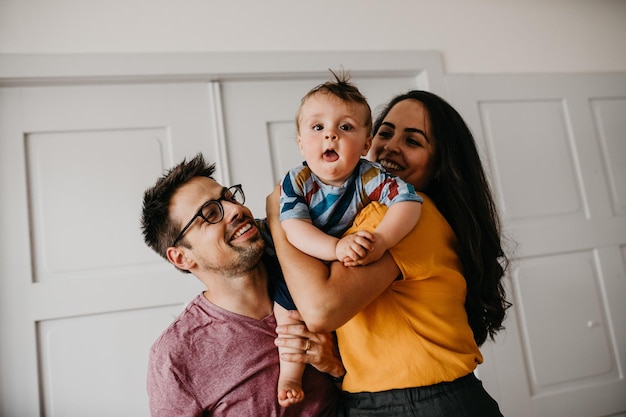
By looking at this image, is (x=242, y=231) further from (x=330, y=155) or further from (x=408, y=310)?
(x=408, y=310)

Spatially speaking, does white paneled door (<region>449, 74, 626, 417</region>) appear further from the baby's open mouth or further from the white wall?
the baby's open mouth

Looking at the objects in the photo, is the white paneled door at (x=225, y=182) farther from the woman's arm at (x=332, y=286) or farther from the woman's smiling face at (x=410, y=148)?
the woman's arm at (x=332, y=286)

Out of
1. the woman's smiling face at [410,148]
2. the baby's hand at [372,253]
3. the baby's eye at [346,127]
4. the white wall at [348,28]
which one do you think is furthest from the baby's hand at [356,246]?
the white wall at [348,28]

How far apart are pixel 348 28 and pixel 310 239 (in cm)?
184

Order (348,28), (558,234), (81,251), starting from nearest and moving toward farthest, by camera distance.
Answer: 1. (81,251)
2. (348,28)
3. (558,234)

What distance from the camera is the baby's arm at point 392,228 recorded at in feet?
3.53

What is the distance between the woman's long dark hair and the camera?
1.31 meters

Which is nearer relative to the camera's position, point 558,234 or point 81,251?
point 81,251

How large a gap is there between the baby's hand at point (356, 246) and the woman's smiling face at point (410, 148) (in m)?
0.38

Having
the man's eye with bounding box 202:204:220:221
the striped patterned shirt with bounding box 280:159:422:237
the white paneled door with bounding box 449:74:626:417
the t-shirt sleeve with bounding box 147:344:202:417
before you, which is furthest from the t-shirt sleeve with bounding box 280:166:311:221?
the white paneled door with bounding box 449:74:626:417

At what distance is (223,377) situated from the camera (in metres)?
1.33

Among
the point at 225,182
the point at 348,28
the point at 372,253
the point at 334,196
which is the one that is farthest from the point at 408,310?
the point at 348,28

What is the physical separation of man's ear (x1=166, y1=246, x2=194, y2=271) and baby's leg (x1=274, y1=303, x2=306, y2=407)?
0.99 ft

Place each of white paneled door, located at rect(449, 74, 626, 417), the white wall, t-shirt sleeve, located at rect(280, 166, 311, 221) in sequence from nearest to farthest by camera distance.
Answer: t-shirt sleeve, located at rect(280, 166, 311, 221), the white wall, white paneled door, located at rect(449, 74, 626, 417)
